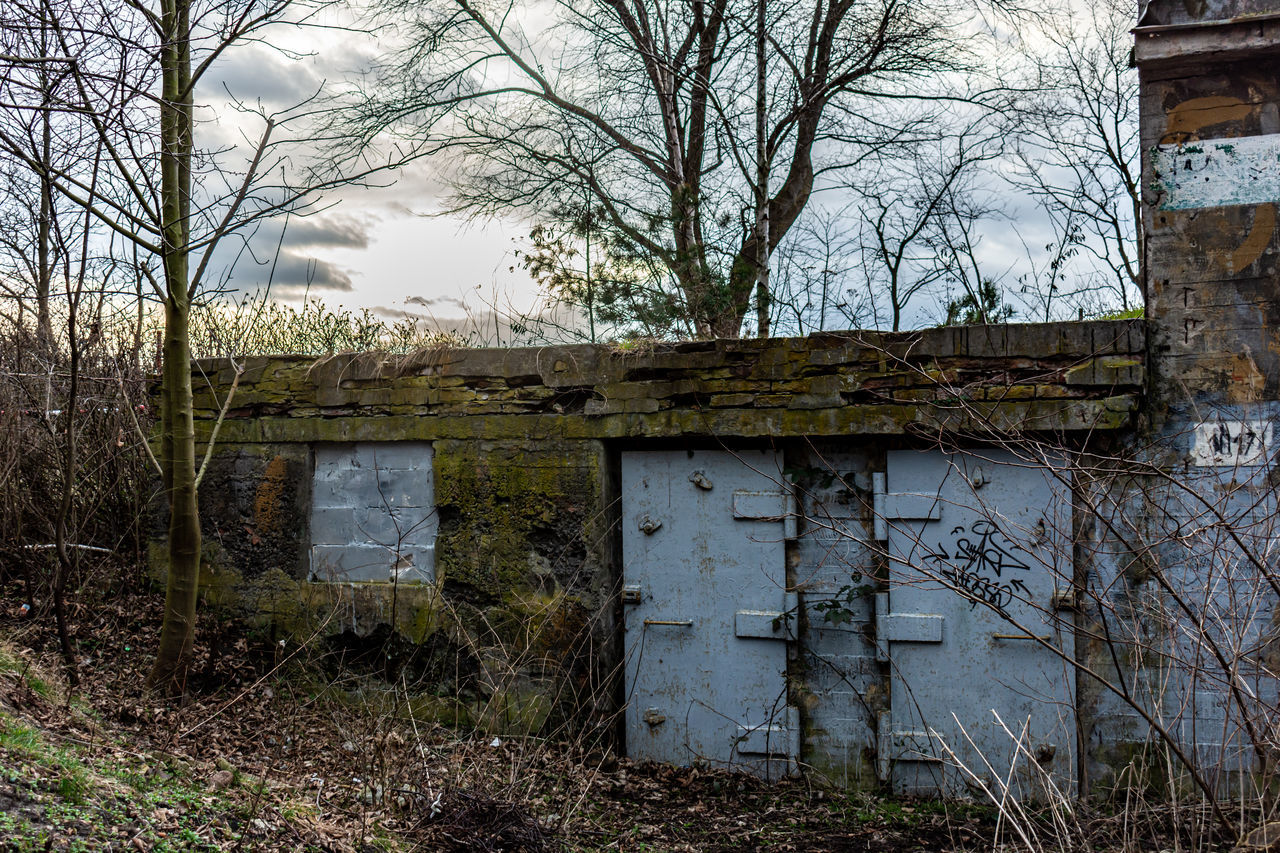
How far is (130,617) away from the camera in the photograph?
6488 millimetres

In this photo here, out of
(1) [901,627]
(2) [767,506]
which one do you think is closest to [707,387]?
(2) [767,506]

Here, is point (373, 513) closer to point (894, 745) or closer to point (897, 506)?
point (897, 506)

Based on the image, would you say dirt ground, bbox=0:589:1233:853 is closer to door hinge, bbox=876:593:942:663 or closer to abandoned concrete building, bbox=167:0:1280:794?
abandoned concrete building, bbox=167:0:1280:794

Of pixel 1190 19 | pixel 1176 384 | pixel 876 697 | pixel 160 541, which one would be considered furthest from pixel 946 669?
pixel 160 541

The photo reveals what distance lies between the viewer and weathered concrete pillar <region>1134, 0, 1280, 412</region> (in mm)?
5203

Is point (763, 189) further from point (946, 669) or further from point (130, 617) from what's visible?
point (130, 617)

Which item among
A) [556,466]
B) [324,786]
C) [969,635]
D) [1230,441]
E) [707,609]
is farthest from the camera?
[556,466]

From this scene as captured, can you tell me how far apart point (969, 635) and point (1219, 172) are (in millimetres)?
3051

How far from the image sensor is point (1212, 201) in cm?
533

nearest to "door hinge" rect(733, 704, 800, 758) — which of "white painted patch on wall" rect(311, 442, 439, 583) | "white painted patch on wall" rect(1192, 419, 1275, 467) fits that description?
"white painted patch on wall" rect(311, 442, 439, 583)

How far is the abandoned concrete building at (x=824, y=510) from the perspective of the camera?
5.19 m

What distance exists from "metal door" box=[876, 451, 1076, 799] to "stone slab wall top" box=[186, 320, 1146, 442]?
0.40 metres

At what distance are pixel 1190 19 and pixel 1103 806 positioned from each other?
4550mm

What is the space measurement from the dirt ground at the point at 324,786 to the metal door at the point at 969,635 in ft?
1.03
